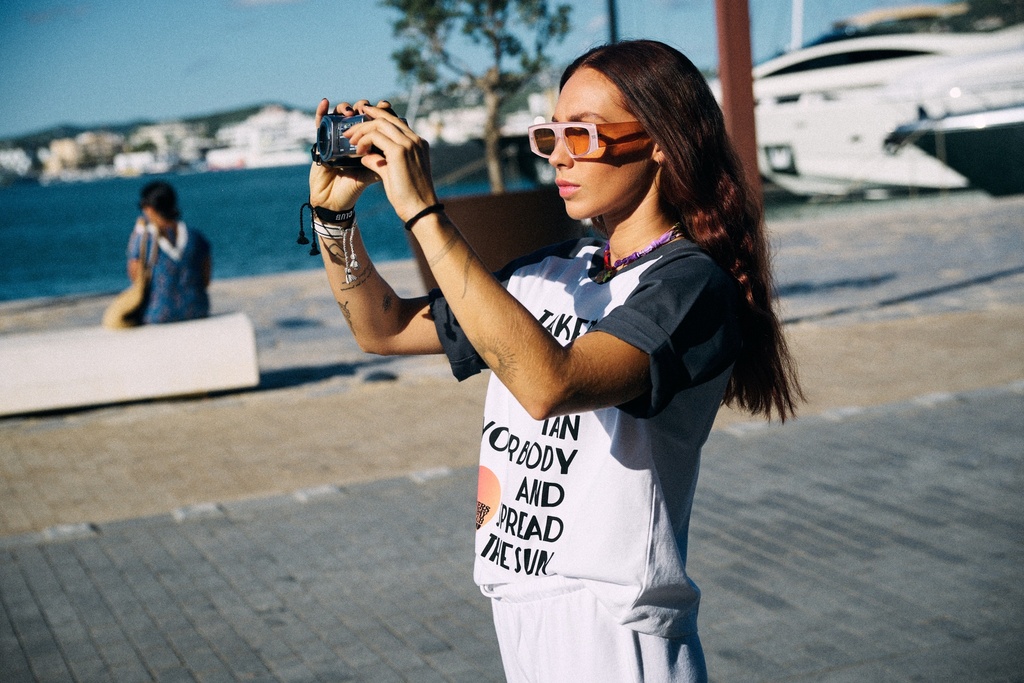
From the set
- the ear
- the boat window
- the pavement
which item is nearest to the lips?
the ear

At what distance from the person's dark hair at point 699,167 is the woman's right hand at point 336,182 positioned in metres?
0.38

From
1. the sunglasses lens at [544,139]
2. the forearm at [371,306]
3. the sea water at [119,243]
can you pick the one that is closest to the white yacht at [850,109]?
the sea water at [119,243]

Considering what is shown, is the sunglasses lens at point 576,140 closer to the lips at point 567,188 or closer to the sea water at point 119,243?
the lips at point 567,188

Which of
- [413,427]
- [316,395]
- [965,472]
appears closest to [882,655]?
[965,472]

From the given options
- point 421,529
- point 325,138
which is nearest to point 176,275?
point 421,529

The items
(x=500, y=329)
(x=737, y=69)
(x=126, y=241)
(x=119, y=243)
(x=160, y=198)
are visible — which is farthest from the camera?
(x=126, y=241)

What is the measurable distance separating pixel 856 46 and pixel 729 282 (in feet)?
130

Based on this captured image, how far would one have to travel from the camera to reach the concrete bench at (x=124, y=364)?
8.34m

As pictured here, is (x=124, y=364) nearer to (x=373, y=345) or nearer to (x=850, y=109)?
(x=373, y=345)

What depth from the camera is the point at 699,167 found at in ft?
5.46

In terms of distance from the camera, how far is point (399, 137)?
4.84 feet

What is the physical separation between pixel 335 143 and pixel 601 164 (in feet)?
1.37

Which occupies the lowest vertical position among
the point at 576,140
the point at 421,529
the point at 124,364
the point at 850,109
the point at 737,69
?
the point at 421,529

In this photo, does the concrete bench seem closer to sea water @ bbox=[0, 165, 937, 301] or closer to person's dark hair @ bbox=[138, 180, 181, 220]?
person's dark hair @ bbox=[138, 180, 181, 220]
